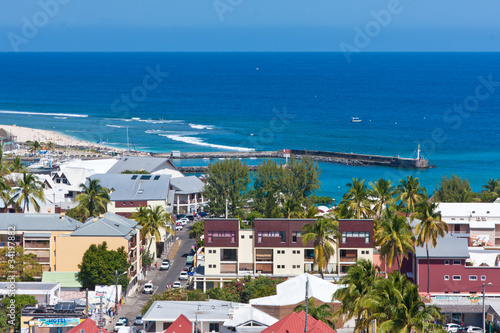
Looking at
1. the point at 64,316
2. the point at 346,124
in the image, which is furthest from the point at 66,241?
the point at 346,124

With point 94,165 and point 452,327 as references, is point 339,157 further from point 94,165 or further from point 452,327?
point 452,327

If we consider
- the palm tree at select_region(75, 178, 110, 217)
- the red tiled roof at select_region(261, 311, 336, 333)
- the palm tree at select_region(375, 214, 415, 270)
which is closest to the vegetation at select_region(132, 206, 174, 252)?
the palm tree at select_region(75, 178, 110, 217)

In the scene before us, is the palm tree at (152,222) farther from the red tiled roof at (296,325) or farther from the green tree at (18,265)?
the red tiled roof at (296,325)

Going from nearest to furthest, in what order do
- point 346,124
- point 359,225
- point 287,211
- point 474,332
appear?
1. point 474,332
2. point 359,225
3. point 287,211
4. point 346,124

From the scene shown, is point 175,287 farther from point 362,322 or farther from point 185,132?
point 185,132

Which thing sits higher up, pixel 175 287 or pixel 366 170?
pixel 366 170

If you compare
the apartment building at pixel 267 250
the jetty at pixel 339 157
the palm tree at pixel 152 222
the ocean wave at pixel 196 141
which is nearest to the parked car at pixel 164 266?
the palm tree at pixel 152 222

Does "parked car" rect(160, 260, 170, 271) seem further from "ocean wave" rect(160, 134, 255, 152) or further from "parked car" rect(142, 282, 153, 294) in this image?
"ocean wave" rect(160, 134, 255, 152)
